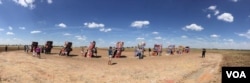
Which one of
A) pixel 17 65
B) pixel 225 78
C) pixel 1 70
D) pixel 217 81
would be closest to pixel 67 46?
pixel 17 65

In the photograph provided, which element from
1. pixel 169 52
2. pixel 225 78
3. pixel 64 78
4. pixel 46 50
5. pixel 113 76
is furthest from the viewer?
pixel 169 52

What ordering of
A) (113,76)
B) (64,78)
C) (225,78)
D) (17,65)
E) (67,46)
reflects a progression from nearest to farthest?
1. (225,78)
2. (64,78)
3. (113,76)
4. (17,65)
5. (67,46)

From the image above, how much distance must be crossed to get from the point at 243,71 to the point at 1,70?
2255cm

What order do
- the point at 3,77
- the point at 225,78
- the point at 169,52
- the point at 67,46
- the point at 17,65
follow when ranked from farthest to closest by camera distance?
the point at 169,52
the point at 67,46
the point at 17,65
the point at 3,77
the point at 225,78

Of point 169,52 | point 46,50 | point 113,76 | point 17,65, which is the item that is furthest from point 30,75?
point 169,52

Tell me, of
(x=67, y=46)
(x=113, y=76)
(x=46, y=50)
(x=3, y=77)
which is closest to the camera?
(x=3, y=77)

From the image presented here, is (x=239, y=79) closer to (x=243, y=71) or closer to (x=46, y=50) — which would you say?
(x=243, y=71)

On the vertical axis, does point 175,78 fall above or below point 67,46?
below

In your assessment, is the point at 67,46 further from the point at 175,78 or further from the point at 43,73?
the point at 175,78

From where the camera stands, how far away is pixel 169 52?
240 feet

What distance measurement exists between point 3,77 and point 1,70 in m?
2.85

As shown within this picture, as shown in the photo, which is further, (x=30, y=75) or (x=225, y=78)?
(x=30, y=75)

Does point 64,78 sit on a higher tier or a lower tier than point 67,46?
lower

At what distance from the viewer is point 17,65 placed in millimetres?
33219
